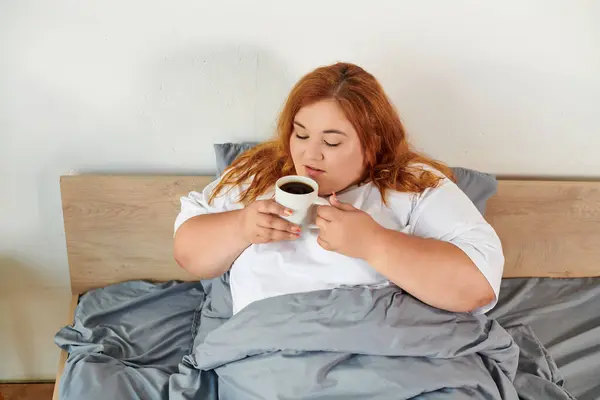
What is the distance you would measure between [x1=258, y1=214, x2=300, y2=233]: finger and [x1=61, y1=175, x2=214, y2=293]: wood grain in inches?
18.8

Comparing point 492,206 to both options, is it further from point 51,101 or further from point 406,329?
point 51,101

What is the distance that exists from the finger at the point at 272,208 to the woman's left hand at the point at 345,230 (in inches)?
2.7

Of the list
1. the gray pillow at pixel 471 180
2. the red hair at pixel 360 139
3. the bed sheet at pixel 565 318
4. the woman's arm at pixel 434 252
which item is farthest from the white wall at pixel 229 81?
the woman's arm at pixel 434 252

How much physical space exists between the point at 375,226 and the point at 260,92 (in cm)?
52

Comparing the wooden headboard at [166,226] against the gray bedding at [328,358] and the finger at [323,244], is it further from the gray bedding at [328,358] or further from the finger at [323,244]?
the finger at [323,244]

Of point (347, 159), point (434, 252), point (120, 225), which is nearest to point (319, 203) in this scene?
point (347, 159)

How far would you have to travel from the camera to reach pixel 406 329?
99cm

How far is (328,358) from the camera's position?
3.20 feet

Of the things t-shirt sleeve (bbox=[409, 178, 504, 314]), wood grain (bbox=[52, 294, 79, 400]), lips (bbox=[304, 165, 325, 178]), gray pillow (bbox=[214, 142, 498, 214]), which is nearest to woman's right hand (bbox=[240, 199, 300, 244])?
lips (bbox=[304, 165, 325, 178])

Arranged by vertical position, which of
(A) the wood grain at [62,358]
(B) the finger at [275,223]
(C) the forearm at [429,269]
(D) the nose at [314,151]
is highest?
(D) the nose at [314,151]

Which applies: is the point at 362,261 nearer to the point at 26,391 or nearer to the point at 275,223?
the point at 275,223

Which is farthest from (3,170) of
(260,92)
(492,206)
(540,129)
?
(540,129)

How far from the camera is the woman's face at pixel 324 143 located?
1039 mm

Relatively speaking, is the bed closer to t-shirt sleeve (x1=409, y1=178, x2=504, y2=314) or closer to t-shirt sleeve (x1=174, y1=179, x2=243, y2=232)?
t-shirt sleeve (x1=174, y1=179, x2=243, y2=232)
